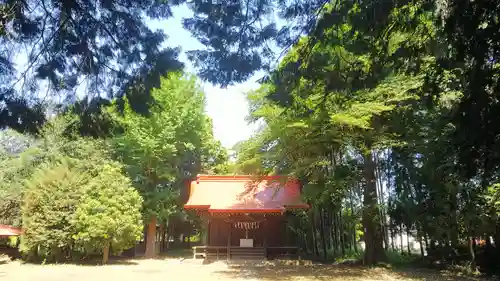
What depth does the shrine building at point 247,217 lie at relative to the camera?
18297mm

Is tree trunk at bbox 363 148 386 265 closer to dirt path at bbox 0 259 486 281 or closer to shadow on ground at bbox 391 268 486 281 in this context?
dirt path at bbox 0 259 486 281

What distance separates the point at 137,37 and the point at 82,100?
1.31 meters

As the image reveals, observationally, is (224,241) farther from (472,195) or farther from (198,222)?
(472,195)

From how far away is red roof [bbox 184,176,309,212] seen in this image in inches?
714

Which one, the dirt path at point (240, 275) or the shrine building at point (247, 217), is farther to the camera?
the shrine building at point (247, 217)

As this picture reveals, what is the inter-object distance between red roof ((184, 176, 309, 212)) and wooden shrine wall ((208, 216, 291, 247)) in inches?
41.1

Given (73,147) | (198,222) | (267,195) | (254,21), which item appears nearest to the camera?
(254,21)

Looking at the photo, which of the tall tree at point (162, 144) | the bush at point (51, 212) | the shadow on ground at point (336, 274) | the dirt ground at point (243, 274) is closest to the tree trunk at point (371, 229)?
the shadow on ground at point (336, 274)

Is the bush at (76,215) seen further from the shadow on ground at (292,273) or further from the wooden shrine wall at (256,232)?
the shadow on ground at (292,273)

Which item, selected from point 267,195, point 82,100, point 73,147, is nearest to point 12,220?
point 73,147

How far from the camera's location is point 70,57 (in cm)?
530

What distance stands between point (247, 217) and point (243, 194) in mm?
1206

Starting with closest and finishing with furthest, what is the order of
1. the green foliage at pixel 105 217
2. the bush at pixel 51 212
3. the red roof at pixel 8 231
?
the green foliage at pixel 105 217, the bush at pixel 51 212, the red roof at pixel 8 231

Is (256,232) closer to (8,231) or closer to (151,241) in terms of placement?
(151,241)
